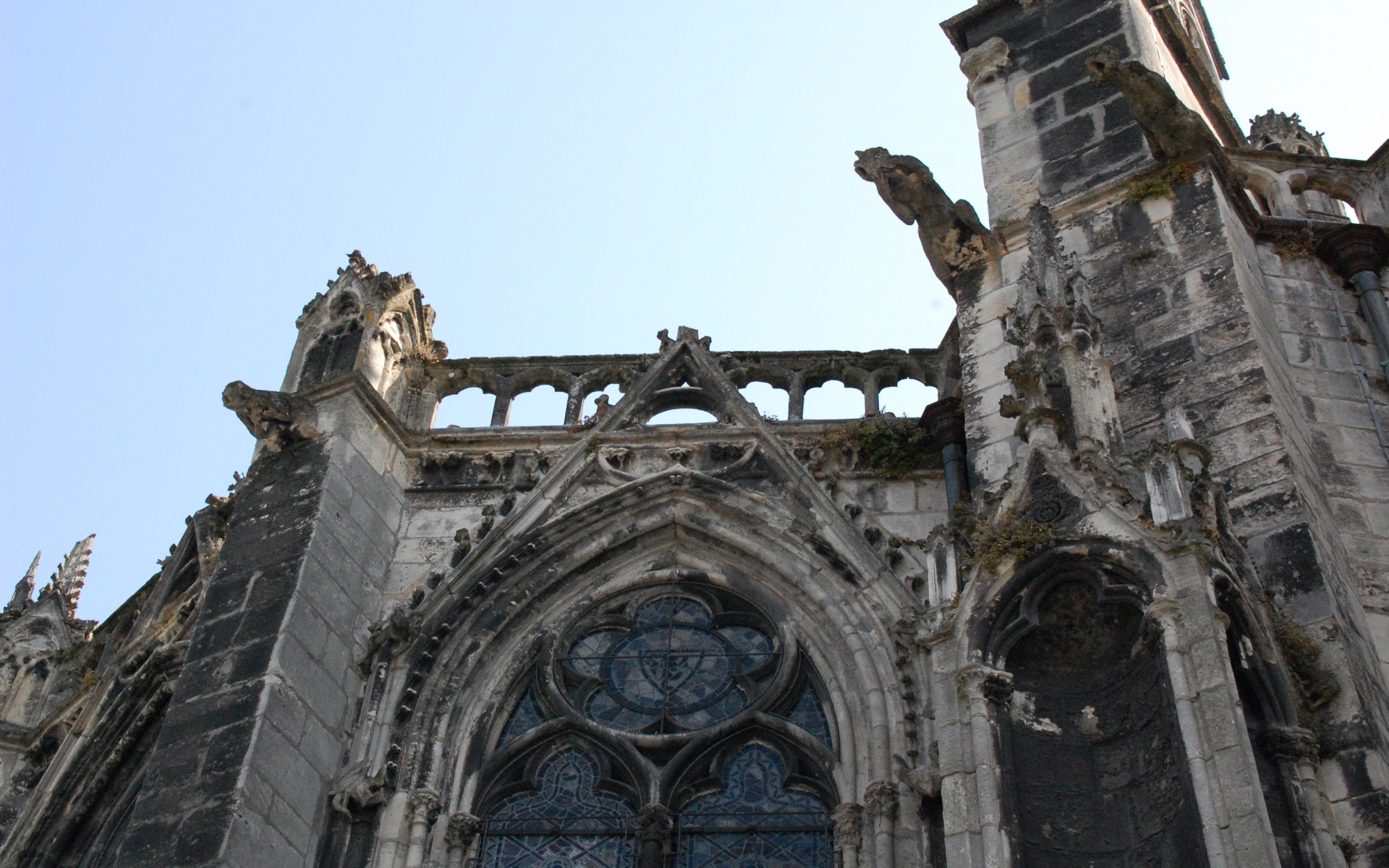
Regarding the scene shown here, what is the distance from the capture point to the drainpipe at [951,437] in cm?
1180

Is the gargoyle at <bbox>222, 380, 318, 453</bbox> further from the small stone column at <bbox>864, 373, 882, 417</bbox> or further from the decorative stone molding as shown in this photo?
the decorative stone molding

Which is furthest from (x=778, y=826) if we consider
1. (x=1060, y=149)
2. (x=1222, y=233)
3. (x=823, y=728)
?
(x=1060, y=149)

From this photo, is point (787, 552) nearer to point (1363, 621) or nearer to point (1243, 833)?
point (1363, 621)

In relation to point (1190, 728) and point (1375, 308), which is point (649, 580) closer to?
point (1190, 728)

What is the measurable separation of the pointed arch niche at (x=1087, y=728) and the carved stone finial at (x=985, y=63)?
234 inches

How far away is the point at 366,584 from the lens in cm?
1184

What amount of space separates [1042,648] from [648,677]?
3.05 metres

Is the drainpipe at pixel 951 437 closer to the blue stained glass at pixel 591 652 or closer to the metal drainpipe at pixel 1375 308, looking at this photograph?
the blue stained glass at pixel 591 652

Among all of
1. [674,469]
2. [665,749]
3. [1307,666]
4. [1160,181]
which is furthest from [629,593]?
[1307,666]

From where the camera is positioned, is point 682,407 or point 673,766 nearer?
point 673,766

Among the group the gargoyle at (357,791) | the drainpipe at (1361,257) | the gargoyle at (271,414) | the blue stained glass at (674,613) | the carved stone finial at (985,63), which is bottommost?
the gargoyle at (357,791)

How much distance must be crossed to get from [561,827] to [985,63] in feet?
22.2

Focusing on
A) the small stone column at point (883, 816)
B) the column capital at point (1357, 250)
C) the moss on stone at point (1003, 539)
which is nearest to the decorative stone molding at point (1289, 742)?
the moss on stone at point (1003, 539)

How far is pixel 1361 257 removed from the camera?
12320 mm
